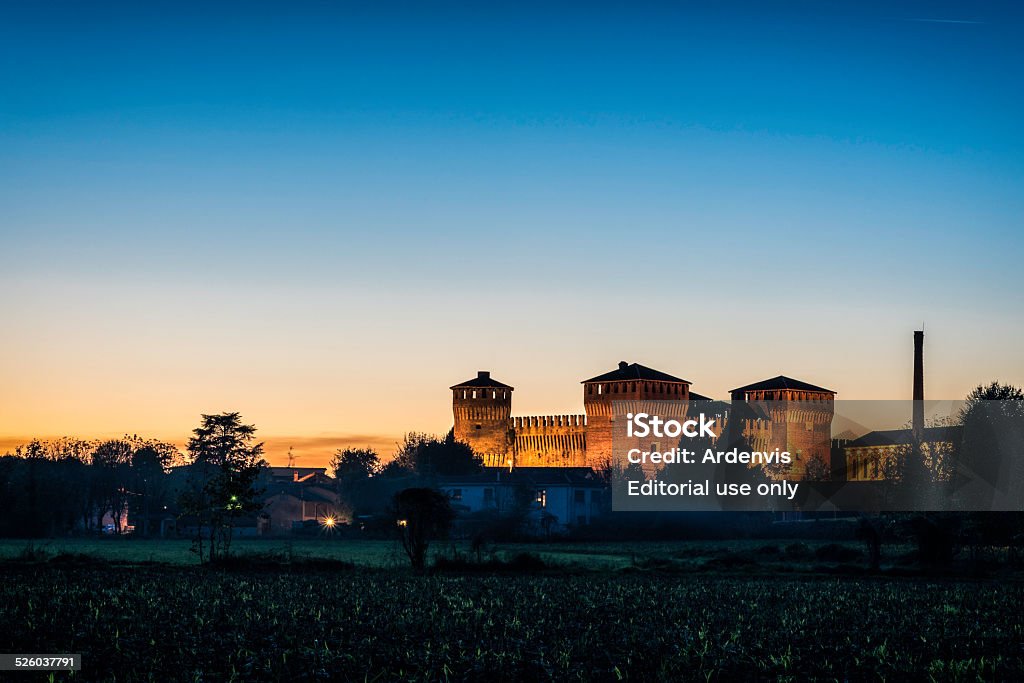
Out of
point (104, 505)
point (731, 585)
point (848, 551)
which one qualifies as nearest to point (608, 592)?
point (731, 585)

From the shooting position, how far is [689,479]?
297ft

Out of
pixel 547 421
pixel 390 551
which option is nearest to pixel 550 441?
pixel 547 421

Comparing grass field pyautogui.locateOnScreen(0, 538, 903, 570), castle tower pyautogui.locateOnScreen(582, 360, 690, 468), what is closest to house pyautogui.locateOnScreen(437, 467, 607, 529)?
grass field pyautogui.locateOnScreen(0, 538, 903, 570)

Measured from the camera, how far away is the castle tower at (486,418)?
4781 inches

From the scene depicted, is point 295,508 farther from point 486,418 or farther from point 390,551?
point 390,551

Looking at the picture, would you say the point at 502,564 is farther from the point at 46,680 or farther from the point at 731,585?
the point at 46,680

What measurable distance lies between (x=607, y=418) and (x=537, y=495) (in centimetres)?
2727

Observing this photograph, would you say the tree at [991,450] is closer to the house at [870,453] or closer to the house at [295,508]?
the house at [870,453]

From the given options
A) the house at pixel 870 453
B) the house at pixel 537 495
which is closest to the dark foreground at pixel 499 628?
the house at pixel 537 495

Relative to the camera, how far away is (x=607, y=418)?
116 m

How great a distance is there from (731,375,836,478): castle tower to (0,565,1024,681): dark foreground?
82835 mm

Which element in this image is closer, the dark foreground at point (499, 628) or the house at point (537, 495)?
the dark foreground at point (499, 628)

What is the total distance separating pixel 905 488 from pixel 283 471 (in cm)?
11953

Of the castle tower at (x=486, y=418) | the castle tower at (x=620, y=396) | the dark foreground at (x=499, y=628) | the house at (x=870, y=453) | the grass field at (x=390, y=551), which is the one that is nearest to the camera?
the dark foreground at (x=499, y=628)
